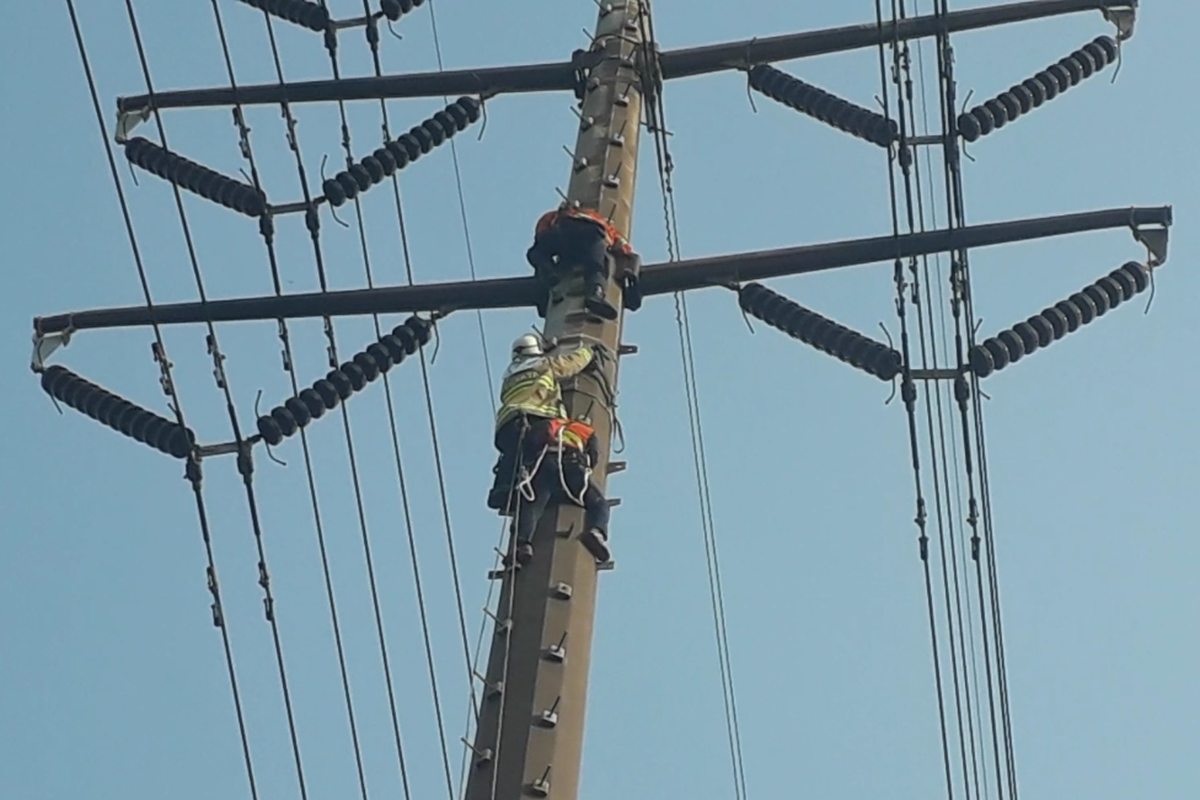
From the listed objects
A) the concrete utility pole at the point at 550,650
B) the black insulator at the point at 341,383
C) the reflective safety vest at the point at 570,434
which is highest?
the black insulator at the point at 341,383

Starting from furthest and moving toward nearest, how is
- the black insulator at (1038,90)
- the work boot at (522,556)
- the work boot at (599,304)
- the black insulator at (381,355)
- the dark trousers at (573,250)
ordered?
1. the black insulator at (1038,90)
2. the black insulator at (381,355)
3. the dark trousers at (573,250)
4. the work boot at (599,304)
5. the work boot at (522,556)

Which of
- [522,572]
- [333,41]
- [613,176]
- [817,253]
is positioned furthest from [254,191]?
[522,572]

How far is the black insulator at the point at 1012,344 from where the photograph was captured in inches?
498

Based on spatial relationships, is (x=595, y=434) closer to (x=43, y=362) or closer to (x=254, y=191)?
(x=43, y=362)

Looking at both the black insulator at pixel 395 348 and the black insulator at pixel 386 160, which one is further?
the black insulator at pixel 386 160

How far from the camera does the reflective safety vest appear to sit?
11.6 metres

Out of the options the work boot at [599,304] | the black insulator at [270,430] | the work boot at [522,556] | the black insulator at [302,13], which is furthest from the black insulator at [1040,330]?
the black insulator at [302,13]

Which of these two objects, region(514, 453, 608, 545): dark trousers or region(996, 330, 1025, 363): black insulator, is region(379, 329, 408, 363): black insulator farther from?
region(996, 330, 1025, 363): black insulator

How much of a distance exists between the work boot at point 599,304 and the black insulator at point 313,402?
64.3 inches

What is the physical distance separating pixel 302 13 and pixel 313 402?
470cm

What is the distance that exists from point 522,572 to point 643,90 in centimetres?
481

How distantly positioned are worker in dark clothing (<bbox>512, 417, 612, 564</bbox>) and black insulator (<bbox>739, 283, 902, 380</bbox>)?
181cm

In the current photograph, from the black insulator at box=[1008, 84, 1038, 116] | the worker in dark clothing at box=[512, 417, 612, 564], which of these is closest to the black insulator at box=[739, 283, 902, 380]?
the worker in dark clothing at box=[512, 417, 612, 564]

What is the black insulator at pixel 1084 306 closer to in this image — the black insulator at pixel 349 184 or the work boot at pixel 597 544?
the work boot at pixel 597 544
